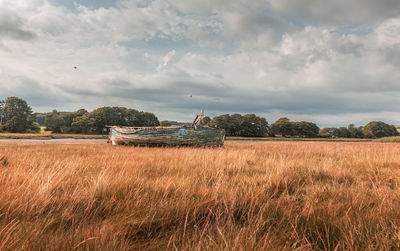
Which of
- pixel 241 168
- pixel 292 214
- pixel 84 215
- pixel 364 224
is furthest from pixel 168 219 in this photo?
pixel 241 168

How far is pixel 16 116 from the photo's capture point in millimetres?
64688

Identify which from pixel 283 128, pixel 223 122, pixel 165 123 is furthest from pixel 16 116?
pixel 283 128

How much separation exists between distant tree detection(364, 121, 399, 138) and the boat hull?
403ft

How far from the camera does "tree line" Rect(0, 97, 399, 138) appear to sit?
219 feet

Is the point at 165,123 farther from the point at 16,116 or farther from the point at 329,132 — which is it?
the point at 329,132

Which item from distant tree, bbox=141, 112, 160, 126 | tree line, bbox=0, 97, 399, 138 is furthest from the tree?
distant tree, bbox=141, 112, 160, 126

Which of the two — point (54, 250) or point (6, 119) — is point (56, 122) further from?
point (54, 250)

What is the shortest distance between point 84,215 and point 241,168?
3287 mm

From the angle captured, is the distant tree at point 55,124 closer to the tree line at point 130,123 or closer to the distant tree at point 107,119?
the tree line at point 130,123

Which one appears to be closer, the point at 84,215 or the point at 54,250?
the point at 54,250

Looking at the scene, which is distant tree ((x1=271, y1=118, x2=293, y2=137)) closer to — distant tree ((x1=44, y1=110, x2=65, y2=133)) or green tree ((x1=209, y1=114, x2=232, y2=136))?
green tree ((x1=209, y1=114, x2=232, y2=136))

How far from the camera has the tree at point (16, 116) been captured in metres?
63.2

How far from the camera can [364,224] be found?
165cm

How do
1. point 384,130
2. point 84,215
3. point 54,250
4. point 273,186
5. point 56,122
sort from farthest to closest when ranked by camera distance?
point 384,130 → point 56,122 → point 273,186 → point 84,215 → point 54,250
